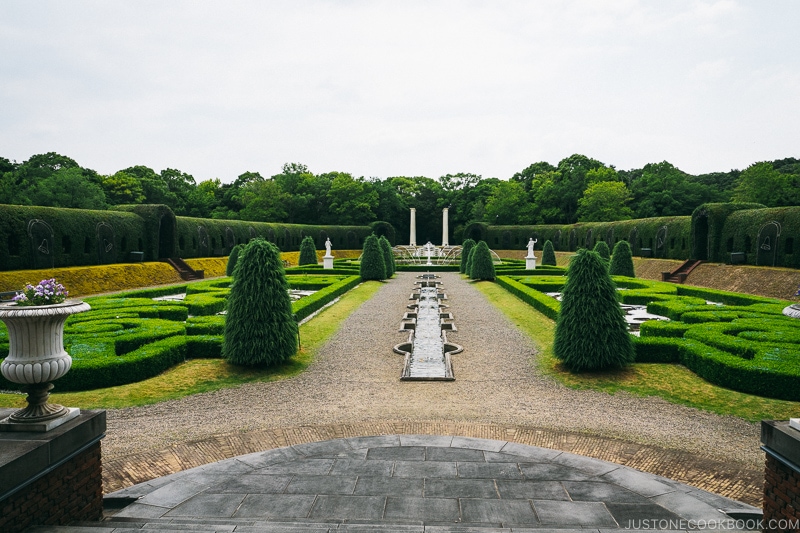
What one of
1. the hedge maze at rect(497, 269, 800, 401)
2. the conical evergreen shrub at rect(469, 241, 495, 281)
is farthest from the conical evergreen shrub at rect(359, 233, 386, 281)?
the hedge maze at rect(497, 269, 800, 401)

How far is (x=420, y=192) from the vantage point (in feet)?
263

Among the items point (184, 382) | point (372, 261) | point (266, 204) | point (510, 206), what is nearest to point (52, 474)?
point (184, 382)

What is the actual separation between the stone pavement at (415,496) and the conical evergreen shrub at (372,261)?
23.3 meters

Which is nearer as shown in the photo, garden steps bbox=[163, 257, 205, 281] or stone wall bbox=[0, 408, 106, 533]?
stone wall bbox=[0, 408, 106, 533]

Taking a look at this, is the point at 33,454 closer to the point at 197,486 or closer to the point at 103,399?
the point at 197,486

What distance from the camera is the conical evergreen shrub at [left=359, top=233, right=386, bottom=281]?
29109 mm

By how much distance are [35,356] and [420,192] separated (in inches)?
3049

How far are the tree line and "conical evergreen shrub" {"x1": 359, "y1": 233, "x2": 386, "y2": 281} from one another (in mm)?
31657

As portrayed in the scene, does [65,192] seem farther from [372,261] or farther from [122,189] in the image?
[372,261]

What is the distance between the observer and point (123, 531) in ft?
12.3

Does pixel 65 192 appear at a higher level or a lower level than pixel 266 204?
lower

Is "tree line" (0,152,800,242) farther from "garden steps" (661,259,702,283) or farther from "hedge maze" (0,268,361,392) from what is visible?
"hedge maze" (0,268,361,392)

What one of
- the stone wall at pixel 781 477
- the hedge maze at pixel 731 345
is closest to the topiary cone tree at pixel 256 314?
the hedge maze at pixel 731 345

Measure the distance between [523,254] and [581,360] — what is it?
147ft
